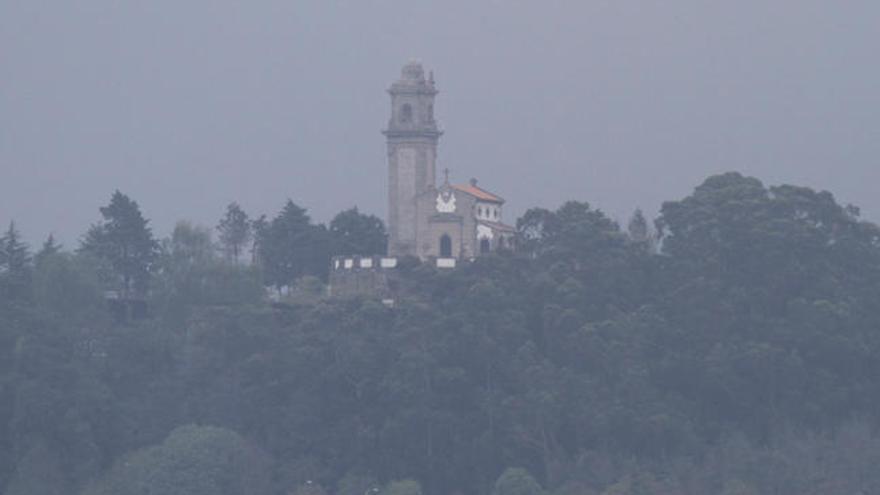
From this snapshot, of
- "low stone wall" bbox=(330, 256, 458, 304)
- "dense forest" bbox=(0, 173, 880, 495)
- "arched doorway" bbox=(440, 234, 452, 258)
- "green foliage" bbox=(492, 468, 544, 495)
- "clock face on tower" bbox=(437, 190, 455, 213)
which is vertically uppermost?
"clock face on tower" bbox=(437, 190, 455, 213)

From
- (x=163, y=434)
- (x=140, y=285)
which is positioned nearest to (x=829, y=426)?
(x=163, y=434)

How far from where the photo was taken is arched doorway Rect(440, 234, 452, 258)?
3280 inches

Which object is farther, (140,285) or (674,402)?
(140,285)

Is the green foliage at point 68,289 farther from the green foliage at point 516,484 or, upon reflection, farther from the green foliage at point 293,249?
the green foliage at point 516,484

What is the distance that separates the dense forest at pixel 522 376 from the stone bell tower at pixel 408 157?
7.11 m

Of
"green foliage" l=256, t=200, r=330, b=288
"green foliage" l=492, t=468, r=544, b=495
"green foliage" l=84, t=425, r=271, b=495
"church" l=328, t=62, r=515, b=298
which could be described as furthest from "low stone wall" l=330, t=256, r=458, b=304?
"green foliage" l=492, t=468, r=544, b=495

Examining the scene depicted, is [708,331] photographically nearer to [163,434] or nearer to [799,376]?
[799,376]

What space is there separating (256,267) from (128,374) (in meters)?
7.67

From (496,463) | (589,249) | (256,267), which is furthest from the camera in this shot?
(256,267)

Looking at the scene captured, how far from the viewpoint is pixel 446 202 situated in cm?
8319

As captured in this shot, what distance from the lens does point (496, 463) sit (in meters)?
70.9

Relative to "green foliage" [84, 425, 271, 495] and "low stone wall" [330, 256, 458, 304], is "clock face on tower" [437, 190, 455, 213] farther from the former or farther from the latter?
"green foliage" [84, 425, 271, 495]

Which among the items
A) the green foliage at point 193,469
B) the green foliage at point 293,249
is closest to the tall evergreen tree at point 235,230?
the green foliage at point 293,249

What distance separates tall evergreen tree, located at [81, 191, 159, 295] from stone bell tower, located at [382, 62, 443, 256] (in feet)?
26.7
